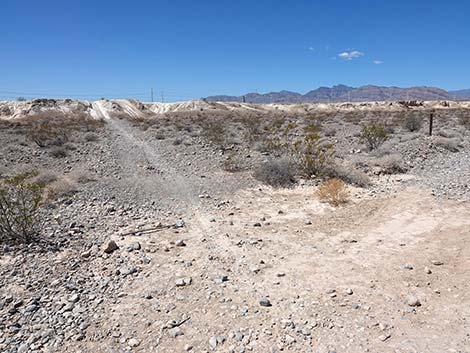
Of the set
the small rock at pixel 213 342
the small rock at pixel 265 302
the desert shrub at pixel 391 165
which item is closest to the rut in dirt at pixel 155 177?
the small rock at pixel 265 302

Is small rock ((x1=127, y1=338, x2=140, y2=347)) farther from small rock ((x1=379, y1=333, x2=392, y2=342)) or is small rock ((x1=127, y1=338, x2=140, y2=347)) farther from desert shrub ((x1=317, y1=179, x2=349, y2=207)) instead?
desert shrub ((x1=317, y1=179, x2=349, y2=207))

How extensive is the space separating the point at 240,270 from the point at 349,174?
6030mm

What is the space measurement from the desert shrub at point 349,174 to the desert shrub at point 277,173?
1161 millimetres

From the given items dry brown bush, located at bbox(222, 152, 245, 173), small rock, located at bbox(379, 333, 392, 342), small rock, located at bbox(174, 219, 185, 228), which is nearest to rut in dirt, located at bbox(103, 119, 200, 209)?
small rock, located at bbox(174, 219, 185, 228)

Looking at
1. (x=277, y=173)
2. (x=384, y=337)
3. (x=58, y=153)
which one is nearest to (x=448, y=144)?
(x=277, y=173)

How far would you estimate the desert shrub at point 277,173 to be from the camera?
32.0 ft

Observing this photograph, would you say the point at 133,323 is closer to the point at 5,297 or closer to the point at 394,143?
the point at 5,297

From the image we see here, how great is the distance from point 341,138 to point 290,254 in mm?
13571

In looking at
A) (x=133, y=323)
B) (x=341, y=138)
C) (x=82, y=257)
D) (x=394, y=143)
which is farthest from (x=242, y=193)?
(x=341, y=138)

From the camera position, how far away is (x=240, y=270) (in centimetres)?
515

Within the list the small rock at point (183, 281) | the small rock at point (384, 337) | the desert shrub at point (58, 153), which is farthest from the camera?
the desert shrub at point (58, 153)

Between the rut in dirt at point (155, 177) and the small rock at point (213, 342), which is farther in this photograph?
the rut in dirt at point (155, 177)

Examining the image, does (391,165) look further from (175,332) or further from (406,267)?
(175,332)

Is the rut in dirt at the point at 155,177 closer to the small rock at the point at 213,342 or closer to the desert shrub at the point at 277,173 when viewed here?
the desert shrub at the point at 277,173
